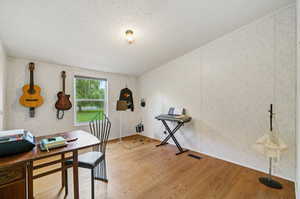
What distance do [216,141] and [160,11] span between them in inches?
105

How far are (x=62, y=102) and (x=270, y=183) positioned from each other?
4.14 metres

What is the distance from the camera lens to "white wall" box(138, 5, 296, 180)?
2008mm

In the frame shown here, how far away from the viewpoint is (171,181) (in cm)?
198

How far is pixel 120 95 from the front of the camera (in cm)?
414

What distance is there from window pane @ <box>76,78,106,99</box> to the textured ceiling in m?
0.70

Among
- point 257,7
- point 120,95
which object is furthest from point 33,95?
point 257,7

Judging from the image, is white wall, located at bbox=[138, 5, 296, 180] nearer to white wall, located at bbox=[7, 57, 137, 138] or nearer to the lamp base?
the lamp base

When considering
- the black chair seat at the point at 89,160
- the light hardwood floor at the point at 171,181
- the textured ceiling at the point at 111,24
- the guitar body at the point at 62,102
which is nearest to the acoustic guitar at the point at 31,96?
the guitar body at the point at 62,102

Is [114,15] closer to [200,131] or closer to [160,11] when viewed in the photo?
[160,11]

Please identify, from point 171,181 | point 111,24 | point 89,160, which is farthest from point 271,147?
point 111,24

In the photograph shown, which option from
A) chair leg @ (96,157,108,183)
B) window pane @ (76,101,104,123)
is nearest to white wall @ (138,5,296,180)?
chair leg @ (96,157,108,183)

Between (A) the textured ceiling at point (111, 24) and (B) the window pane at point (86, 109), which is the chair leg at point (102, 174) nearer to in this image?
(B) the window pane at point (86, 109)

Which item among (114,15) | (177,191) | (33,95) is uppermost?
(114,15)

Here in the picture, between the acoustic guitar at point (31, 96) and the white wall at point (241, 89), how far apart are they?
3.11 m
